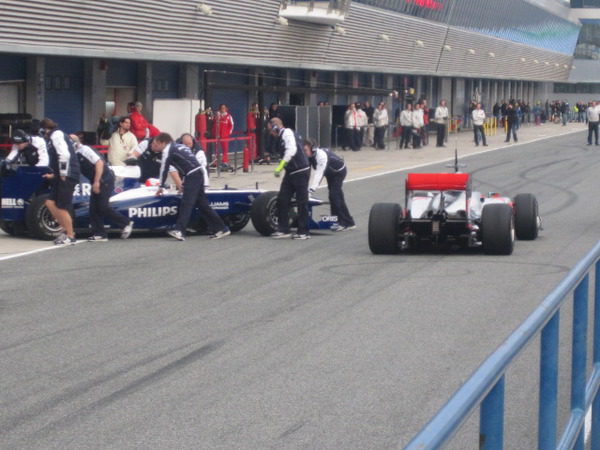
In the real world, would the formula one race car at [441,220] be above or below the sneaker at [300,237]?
above

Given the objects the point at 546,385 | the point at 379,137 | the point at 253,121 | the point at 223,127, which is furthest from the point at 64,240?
the point at 379,137

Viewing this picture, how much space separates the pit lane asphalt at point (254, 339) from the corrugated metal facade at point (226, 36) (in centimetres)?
886

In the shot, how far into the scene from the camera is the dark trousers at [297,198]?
16422mm

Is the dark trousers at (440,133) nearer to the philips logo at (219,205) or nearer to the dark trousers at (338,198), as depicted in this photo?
the dark trousers at (338,198)

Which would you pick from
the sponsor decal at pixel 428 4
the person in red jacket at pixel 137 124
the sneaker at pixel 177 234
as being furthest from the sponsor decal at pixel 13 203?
the sponsor decal at pixel 428 4

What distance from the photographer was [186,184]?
16281mm

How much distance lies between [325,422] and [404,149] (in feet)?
126

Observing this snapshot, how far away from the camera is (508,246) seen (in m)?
14.1

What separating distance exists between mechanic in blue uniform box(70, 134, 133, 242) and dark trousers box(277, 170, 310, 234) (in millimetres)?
2028

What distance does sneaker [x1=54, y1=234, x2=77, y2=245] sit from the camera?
15.9 metres

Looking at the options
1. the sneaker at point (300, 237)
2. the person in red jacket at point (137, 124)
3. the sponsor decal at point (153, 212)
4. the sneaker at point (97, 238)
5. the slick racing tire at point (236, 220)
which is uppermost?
the person in red jacket at point (137, 124)

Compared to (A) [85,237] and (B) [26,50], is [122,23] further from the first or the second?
(A) [85,237]

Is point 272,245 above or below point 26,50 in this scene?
below

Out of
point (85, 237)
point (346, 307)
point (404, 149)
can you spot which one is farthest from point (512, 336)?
point (404, 149)
